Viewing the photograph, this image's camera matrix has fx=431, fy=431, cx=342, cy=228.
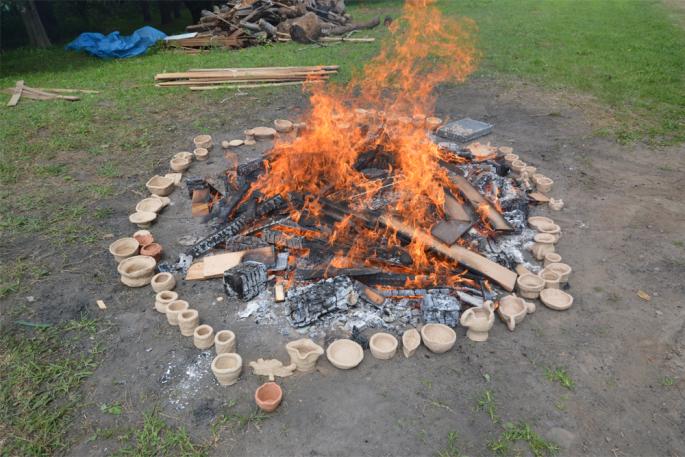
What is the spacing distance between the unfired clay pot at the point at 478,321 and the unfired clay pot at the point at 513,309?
138mm

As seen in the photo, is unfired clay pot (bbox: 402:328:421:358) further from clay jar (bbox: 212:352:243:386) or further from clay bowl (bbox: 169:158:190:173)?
clay bowl (bbox: 169:158:190:173)

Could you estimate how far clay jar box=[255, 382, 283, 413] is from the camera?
153 inches

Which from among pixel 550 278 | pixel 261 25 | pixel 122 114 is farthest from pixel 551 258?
pixel 261 25

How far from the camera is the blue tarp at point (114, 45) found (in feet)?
53.0

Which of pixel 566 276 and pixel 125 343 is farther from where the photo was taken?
pixel 566 276

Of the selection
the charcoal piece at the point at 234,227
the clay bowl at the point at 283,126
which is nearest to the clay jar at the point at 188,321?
the charcoal piece at the point at 234,227

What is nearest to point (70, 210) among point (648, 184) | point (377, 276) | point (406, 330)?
point (377, 276)

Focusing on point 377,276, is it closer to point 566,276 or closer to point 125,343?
point 566,276

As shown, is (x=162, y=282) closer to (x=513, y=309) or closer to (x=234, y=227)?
(x=234, y=227)

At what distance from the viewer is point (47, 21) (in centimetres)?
1981

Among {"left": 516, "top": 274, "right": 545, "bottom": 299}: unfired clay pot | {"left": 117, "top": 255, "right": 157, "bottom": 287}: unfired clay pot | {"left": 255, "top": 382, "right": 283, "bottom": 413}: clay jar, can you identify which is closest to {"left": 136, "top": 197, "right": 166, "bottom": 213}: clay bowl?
{"left": 117, "top": 255, "right": 157, "bottom": 287}: unfired clay pot

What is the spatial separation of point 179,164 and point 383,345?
547 cm

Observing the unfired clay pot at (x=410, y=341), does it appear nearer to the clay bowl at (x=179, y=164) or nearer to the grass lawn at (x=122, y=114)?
the grass lawn at (x=122, y=114)

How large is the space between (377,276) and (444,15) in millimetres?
20782
